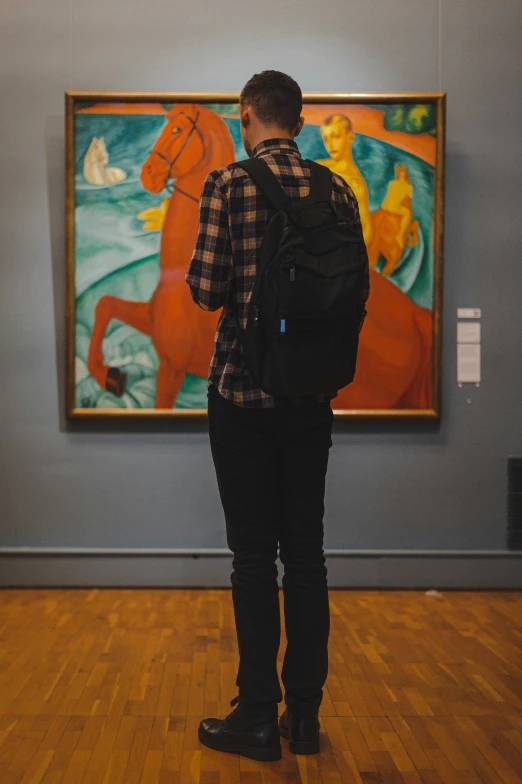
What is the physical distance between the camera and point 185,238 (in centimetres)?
341

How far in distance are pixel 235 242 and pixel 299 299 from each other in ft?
0.68

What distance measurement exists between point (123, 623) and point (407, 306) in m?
1.66

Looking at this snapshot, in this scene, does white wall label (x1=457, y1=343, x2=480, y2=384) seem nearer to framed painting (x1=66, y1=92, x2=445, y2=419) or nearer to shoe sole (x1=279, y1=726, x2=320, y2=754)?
framed painting (x1=66, y1=92, x2=445, y2=419)

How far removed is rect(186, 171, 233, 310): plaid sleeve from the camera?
5.80ft

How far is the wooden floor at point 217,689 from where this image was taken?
1.78 meters

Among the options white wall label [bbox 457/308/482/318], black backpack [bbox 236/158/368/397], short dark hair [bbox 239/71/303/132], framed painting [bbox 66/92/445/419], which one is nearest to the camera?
black backpack [bbox 236/158/368/397]

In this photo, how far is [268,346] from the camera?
5.62 feet

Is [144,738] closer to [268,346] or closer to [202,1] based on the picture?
[268,346]

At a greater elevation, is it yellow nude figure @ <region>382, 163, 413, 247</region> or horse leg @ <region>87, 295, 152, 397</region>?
yellow nude figure @ <region>382, 163, 413, 247</region>

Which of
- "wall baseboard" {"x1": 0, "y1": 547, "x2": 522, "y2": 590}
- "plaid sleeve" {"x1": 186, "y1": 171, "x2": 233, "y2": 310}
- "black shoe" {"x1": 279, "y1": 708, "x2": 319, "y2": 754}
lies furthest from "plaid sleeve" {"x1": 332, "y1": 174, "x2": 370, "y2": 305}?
"wall baseboard" {"x1": 0, "y1": 547, "x2": 522, "y2": 590}

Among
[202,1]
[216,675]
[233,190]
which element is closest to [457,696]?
[216,675]

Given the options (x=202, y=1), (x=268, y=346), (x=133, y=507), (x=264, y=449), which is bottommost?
(x=133, y=507)

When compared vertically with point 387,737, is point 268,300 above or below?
above

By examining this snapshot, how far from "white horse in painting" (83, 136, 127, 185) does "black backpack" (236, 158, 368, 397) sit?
1.77 m
